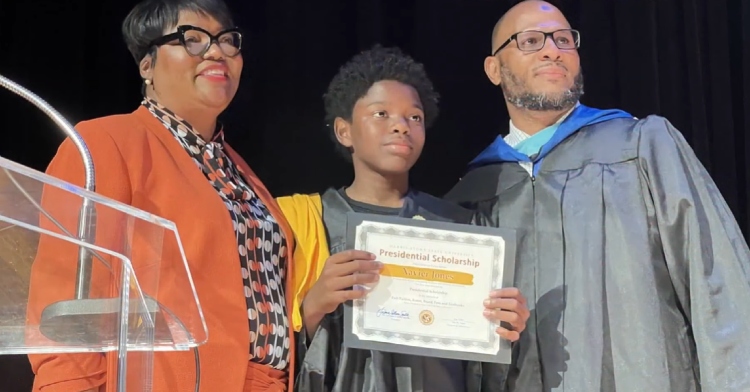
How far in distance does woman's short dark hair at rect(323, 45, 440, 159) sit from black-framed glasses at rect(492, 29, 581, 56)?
0.96ft

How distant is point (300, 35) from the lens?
300 centimetres

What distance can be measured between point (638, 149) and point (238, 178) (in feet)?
3.30

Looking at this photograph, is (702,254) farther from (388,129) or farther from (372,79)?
(372,79)

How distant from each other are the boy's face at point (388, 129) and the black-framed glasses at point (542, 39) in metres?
0.37

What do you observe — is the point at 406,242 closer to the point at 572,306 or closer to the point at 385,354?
the point at 385,354

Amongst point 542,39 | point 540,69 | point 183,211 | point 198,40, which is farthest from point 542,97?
point 183,211

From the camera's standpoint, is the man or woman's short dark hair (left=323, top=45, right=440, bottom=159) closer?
the man

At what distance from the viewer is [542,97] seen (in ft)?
7.59

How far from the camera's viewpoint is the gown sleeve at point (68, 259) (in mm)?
994

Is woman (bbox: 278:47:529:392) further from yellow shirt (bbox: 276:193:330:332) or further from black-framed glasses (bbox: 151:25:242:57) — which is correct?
black-framed glasses (bbox: 151:25:242:57)

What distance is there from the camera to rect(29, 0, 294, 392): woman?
1.56 m

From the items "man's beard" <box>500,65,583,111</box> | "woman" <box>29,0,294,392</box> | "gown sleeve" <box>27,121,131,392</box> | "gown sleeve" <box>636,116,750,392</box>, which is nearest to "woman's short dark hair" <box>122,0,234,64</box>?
"woman" <box>29,0,294,392</box>

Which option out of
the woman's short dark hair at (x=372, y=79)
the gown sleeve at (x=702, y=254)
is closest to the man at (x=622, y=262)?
the gown sleeve at (x=702, y=254)
